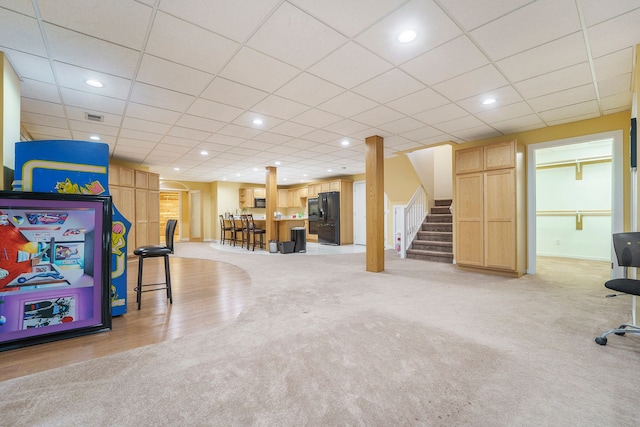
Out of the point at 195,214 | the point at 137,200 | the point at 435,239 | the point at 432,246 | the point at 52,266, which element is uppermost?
the point at 137,200

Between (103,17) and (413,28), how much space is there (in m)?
2.52

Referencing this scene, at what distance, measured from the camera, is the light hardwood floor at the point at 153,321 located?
2018 millimetres

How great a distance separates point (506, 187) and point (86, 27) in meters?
6.05

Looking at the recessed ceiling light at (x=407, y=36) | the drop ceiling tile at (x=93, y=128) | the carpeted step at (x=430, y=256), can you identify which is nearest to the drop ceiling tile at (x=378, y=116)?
the recessed ceiling light at (x=407, y=36)

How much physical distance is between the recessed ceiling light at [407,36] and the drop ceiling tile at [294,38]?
19.7 inches

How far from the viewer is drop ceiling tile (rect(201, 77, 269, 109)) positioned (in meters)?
3.20

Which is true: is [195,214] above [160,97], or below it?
below

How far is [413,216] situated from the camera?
7371 millimetres

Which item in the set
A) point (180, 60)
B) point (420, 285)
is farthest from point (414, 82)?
point (420, 285)

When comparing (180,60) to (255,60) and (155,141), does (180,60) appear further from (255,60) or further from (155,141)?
(155,141)

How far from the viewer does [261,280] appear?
450cm

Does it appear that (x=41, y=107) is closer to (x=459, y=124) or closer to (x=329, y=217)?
(x=459, y=124)

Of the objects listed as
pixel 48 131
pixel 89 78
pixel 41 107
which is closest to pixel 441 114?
pixel 89 78

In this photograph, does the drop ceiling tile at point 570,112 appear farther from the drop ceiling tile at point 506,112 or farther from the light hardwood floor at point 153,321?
the light hardwood floor at point 153,321
